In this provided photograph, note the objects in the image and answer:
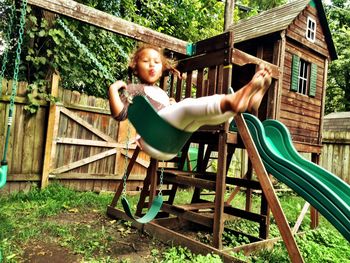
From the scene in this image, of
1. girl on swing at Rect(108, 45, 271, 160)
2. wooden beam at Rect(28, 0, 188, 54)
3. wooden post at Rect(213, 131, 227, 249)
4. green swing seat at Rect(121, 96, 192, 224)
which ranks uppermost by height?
wooden beam at Rect(28, 0, 188, 54)

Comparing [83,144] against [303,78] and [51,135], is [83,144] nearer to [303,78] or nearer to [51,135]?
[51,135]

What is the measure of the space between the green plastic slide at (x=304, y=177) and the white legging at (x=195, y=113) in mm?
1986

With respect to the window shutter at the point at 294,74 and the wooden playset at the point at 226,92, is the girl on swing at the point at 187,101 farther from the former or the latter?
the window shutter at the point at 294,74

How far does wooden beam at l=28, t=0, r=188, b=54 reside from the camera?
341 centimetres

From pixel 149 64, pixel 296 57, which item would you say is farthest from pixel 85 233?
pixel 296 57

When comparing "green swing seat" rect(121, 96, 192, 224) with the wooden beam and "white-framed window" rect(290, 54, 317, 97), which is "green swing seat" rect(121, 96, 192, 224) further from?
"white-framed window" rect(290, 54, 317, 97)

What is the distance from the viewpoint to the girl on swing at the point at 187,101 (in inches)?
63.2

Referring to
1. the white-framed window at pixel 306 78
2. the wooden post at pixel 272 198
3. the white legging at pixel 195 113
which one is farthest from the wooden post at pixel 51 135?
the white-framed window at pixel 306 78

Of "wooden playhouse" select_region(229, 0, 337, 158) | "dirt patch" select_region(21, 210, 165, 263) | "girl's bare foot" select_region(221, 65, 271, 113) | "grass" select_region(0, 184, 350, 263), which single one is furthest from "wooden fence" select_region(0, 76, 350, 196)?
"girl's bare foot" select_region(221, 65, 271, 113)

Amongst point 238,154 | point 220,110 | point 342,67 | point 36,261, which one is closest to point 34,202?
point 36,261

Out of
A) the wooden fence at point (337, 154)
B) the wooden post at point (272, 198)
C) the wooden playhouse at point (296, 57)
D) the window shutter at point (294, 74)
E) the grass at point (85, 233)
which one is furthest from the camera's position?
the wooden fence at point (337, 154)

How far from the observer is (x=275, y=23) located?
654cm

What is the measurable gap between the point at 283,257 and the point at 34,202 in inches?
164

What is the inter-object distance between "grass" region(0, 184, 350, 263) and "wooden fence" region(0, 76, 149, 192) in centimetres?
43
